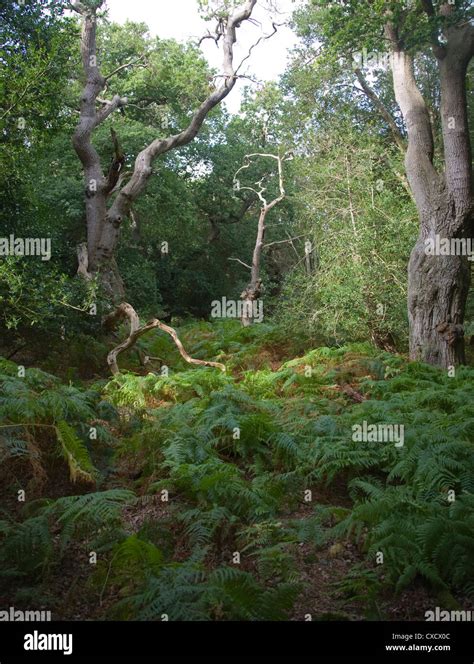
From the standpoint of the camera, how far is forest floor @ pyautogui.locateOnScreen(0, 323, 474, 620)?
4012 millimetres

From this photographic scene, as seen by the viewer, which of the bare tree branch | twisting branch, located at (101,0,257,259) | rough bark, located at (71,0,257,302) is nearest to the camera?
rough bark, located at (71,0,257,302)

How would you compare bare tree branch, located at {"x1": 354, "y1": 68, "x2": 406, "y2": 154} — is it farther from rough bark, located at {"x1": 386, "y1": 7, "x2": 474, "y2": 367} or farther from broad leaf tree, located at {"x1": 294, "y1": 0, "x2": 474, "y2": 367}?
rough bark, located at {"x1": 386, "y1": 7, "x2": 474, "y2": 367}

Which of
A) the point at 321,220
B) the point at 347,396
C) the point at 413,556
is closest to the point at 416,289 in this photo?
the point at 347,396

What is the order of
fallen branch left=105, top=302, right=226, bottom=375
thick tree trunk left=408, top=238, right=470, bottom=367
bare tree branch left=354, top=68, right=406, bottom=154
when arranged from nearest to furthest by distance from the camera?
thick tree trunk left=408, top=238, right=470, bottom=367, fallen branch left=105, top=302, right=226, bottom=375, bare tree branch left=354, top=68, right=406, bottom=154

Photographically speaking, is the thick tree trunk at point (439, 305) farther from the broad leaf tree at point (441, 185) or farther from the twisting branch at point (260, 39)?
the twisting branch at point (260, 39)

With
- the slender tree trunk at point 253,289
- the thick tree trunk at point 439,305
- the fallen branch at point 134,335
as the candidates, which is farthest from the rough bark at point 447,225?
the slender tree trunk at point 253,289

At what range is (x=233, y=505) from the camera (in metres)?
5.10

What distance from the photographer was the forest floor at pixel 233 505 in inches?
158

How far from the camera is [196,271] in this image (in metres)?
24.5

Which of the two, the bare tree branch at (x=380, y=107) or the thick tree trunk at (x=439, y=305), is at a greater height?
the bare tree branch at (x=380, y=107)

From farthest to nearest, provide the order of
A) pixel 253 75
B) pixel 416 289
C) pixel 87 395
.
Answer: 1. pixel 253 75
2. pixel 416 289
3. pixel 87 395

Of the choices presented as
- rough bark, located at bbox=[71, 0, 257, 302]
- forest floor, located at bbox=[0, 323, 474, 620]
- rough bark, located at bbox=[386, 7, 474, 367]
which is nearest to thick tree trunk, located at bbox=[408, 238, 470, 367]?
rough bark, located at bbox=[386, 7, 474, 367]
